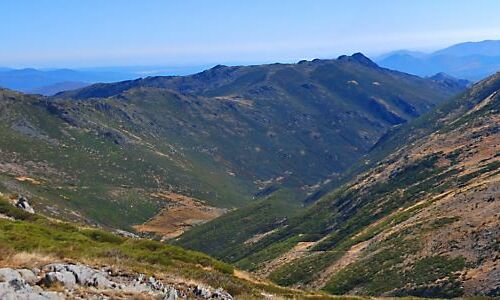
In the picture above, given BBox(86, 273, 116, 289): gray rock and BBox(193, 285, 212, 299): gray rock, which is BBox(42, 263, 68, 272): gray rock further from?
BBox(193, 285, 212, 299): gray rock

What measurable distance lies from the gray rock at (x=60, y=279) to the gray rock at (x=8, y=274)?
3.61ft

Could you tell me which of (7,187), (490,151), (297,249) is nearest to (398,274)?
(297,249)

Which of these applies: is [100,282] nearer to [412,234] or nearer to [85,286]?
[85,286]

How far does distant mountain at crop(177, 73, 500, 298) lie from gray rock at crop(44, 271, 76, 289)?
168ft

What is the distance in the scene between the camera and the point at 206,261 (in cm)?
3784

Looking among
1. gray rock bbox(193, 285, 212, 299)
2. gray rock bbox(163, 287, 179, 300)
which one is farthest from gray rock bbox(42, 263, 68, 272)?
gray rock bbox(193, 285, 212, 299)

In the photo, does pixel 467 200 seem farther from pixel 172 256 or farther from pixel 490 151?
pixel 172 256

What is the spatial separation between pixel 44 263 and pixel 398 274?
2520 inches

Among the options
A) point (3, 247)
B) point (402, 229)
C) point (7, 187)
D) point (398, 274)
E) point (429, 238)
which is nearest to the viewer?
point (3, 247)

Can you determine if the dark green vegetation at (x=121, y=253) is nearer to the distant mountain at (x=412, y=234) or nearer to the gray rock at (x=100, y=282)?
the gray rock at (x=100, y=282)

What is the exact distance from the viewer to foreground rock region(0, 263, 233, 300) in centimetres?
1869

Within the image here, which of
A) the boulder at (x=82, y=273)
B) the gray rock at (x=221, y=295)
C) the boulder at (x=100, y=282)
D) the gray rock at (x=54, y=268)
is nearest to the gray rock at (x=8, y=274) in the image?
the gray rock at (x=54, y=268)

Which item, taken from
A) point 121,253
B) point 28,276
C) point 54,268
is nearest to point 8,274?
point 28,276

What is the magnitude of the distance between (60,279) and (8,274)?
2.00m
